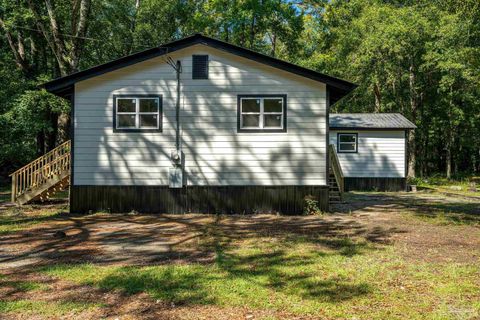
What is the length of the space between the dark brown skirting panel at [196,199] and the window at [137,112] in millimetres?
2103

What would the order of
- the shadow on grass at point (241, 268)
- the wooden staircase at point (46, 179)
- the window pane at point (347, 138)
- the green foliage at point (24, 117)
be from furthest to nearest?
the window pane at point (347, 138), the green foliage at point (24, 117), the wooden staircase at point (46, 179), the shadow on grass at point (241, 268)

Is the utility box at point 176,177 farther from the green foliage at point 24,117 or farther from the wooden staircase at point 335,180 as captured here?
the green foliage at point 24,117

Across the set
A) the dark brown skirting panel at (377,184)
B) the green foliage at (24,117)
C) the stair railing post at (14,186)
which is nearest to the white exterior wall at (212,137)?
the stair railing post at (14,186)

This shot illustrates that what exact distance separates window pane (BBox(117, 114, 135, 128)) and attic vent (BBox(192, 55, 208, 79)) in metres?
2.54

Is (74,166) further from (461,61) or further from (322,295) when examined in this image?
(461,61)

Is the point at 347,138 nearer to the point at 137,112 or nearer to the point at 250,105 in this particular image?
the point at 250,105

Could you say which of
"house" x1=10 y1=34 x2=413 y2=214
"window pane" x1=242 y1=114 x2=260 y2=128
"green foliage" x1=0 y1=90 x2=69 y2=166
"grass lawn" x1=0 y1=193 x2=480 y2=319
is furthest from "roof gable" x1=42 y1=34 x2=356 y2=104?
"green foliage" x1=0 y1=90 x2=69 y2=166

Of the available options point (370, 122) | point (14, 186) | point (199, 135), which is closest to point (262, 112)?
point (199, 135)

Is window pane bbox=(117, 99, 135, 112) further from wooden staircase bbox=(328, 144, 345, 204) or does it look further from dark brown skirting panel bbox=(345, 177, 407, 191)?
dark brown skirting panel bbox=(345, 177, 407, 191)

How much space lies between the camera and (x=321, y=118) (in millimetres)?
12406

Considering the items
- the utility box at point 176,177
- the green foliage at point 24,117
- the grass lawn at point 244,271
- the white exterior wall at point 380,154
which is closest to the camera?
the grass lawn at point 244,271

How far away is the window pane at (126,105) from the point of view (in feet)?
41.2

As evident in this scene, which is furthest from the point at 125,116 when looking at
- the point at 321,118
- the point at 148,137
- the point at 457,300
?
the point at 457,300

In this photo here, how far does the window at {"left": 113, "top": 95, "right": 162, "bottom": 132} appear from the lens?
1249cm
